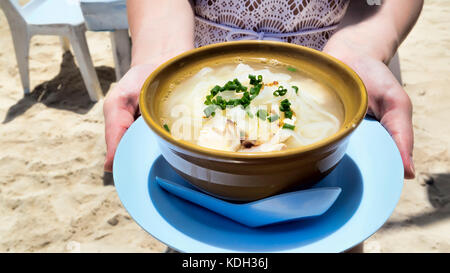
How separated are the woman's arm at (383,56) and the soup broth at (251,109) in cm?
28

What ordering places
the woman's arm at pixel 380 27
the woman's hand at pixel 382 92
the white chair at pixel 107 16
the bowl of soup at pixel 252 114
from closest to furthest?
the bowl of soup at pixel 252 114 → the woman's hand at pixel 382 92 → the woman's arm at pixel 380 27 → the white chair at pixel 107 16

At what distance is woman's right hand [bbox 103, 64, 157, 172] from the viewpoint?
134 cm

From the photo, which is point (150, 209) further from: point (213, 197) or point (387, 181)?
point (387, 181)

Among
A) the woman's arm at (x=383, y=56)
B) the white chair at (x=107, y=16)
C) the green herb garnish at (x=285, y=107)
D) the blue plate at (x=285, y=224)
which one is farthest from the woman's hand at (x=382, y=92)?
the white chair at (x=107, y=16)

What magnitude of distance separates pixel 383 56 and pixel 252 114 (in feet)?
2.88

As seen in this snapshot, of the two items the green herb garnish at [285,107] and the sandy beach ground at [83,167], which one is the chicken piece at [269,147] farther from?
the sandy beach ground at [83,167]

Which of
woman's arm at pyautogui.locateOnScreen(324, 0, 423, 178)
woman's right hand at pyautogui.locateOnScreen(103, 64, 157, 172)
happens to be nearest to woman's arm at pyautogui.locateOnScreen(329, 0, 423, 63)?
woman's arm at pyautogui.locateOnScreen(324, 0, 423, 178)

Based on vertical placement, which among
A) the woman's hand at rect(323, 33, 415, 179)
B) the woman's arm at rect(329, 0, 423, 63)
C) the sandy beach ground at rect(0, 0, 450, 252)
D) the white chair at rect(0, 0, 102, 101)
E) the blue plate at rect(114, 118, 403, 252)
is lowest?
the sandy beach ground at rect(0, 0, 450, 252)

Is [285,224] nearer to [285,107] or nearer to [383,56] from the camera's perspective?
[285,107]

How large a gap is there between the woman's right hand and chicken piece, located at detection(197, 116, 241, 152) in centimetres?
40

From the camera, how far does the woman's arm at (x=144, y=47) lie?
138cm

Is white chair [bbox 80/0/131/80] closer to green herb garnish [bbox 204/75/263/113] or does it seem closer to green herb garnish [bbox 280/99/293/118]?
green herb garnish [bbox 204/75/263/113]

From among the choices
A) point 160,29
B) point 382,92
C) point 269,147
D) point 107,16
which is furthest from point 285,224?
point 107,16

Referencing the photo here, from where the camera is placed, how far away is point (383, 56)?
1714mm
